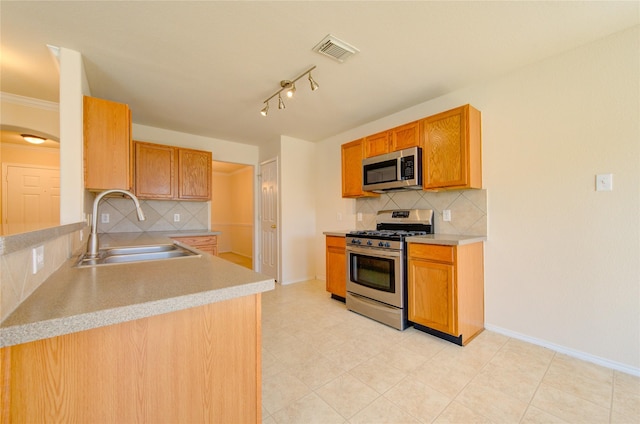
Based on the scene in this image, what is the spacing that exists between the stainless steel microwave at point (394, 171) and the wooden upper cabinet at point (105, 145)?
245cm

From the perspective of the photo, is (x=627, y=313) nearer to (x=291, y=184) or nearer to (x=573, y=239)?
(x=573, y=239)

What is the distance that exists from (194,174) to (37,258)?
3.03 metres

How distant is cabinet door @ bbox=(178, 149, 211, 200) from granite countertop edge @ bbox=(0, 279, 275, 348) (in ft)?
10.6

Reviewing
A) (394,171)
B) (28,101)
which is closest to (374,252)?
(394,171)

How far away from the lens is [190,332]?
3.05 feet

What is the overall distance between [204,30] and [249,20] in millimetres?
350

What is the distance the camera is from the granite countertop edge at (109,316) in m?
0.62

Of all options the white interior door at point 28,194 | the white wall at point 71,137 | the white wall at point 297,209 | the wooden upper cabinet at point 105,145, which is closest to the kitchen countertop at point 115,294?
the white wall at point 71,137

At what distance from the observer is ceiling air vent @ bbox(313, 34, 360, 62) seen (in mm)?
1933

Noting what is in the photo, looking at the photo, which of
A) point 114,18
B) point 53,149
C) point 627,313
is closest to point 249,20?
point 114,18

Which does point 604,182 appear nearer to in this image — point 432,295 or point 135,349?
point 432,295

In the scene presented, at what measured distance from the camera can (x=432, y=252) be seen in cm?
234

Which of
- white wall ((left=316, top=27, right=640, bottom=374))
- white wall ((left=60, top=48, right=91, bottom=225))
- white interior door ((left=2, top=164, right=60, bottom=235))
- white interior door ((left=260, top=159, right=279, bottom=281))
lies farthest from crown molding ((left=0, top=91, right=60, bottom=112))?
white wall ((left=316, top=27, right=640, bottom=374))

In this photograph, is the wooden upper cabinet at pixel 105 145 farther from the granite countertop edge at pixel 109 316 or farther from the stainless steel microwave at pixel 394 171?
the stainless steel microwave at pixel 394 171
